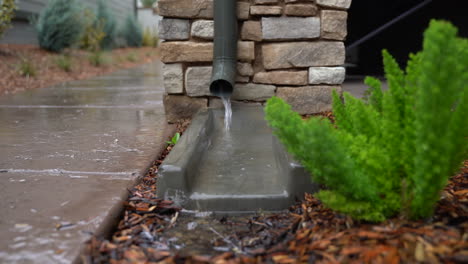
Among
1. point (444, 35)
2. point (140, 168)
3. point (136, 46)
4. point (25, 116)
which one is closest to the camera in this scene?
point (444, 35)

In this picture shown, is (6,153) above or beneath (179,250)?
above

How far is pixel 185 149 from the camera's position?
1.96 meters

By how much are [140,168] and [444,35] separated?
1.51m

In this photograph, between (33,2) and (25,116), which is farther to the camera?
(33,2)

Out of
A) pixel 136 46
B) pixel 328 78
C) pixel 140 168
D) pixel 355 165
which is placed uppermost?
pixel 136 46

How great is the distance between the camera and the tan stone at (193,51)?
294 cm

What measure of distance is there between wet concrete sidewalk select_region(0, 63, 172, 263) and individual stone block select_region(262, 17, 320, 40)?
103 centimetres

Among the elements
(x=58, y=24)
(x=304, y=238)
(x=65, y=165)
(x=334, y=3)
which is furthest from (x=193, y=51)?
(x=58, y=24)

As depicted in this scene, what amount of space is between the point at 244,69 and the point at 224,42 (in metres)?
0.36

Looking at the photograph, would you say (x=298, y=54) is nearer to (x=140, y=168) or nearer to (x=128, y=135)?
(x=128, y=135)

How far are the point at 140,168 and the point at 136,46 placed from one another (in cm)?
1412

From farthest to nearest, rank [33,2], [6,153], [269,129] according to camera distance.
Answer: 1. [33,2]
2. [269,129]
3. [6,153]

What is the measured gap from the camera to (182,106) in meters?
3.09

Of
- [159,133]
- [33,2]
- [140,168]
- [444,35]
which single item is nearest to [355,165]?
[444,35]
